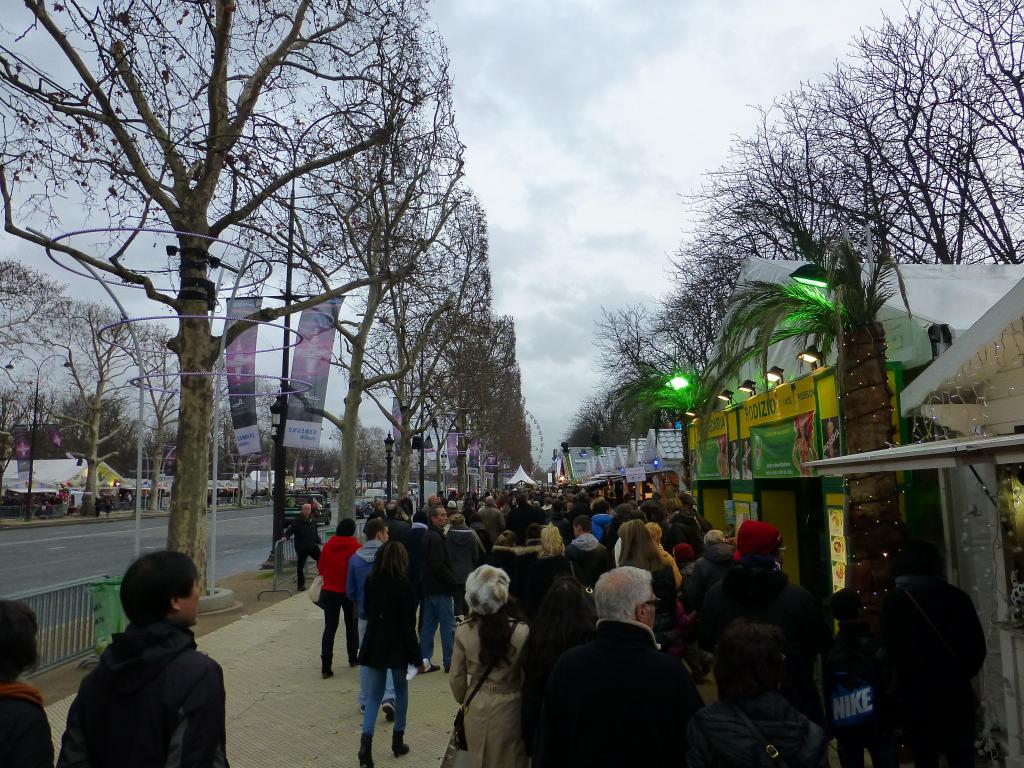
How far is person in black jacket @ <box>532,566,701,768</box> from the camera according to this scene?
2.72 meters

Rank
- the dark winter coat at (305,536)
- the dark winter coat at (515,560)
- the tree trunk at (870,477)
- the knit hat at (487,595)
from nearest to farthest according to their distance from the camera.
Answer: the knit hat at (487,595) → the tree trunk at (870,477) → the dark winter coat at (515,560) → the dark winter coat at (305,536)

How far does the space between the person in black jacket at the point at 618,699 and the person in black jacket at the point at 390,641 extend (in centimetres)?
309

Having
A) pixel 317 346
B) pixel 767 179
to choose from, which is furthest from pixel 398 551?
pixel 767 179

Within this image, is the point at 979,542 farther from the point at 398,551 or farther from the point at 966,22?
the point at 966,22

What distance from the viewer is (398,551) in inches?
245

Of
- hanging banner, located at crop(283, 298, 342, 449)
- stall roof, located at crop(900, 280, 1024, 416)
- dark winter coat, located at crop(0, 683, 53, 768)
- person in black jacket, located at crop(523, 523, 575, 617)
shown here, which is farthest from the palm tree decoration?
hanging banner, located at crop(283, 298, 342, 449)

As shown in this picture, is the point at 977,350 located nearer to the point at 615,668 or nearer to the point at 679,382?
the point at 615,668

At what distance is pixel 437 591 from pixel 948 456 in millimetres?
5765

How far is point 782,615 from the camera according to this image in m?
3.98

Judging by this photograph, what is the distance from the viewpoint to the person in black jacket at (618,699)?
272 centimetres

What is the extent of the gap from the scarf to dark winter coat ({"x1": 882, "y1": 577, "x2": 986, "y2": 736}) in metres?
4.37

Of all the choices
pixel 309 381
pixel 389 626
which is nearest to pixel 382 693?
pixel 389 626

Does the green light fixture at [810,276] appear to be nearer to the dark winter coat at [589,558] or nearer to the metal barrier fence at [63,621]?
the dark winter coat at [589,558]

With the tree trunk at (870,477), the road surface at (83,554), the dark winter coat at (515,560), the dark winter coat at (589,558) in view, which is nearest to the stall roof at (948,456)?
the tree trunk at (870,477)
